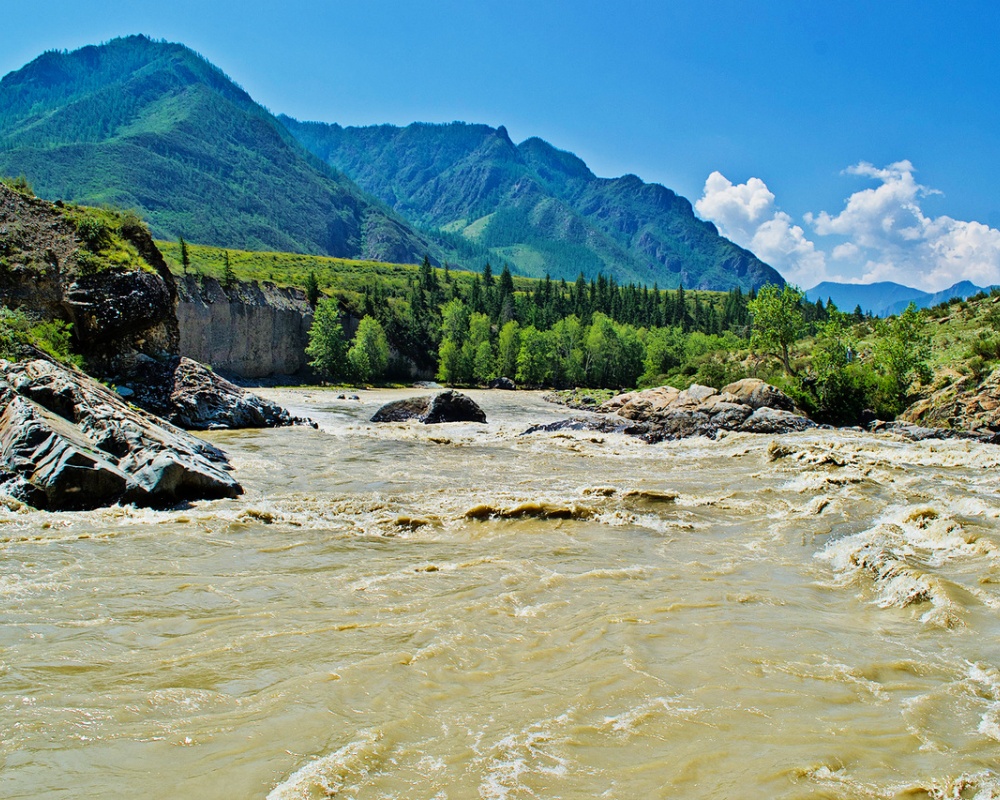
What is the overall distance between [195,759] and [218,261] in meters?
117

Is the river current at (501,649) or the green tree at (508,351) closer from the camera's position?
the river current at (501,649)

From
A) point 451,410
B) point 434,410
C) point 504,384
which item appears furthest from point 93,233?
point 504,384

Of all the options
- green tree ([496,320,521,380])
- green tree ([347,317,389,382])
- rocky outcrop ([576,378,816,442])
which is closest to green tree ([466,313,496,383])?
green tree ([496,320,521,380])

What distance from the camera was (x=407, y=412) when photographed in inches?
1469

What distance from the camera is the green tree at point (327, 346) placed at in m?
81.4

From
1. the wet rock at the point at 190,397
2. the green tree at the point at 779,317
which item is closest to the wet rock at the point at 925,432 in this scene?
the green tree at the point at 779,317

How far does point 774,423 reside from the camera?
3403 centimetres

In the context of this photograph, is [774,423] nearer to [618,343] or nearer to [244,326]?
[618,343]

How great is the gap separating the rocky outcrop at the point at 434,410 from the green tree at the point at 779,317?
25.8m

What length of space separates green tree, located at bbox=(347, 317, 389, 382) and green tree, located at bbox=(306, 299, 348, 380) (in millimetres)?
1460

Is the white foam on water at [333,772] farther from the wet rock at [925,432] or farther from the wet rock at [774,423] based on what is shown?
the wet rock at [774,423]

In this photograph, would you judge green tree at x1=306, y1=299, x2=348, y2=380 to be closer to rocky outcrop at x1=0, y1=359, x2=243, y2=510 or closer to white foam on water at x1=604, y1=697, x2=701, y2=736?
rocky outcrop at x1=0, y1=359, x2=243, y2=510

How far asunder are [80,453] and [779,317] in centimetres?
4829

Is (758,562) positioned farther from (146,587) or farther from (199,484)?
(199,484)
